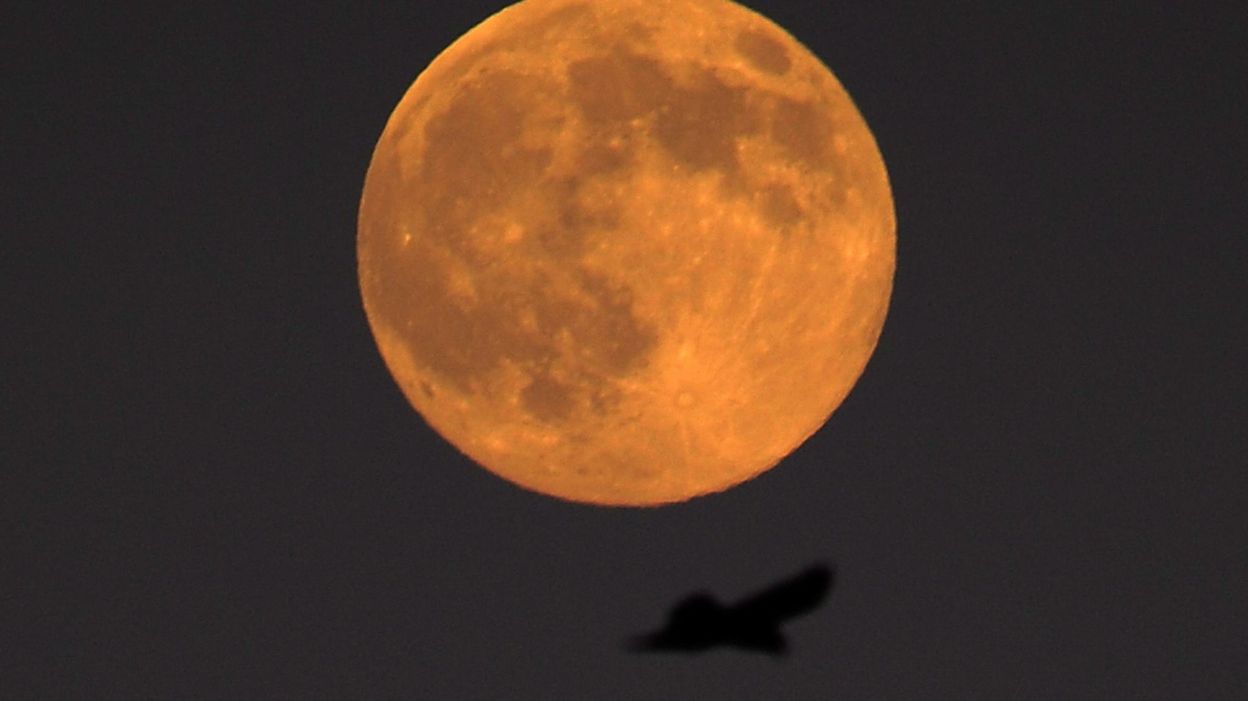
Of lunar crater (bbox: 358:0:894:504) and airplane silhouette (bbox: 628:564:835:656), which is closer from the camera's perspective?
lunar crater (bbox: 358:0:894:504)

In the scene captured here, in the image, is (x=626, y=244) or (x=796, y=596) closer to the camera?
(x=626, y=244)

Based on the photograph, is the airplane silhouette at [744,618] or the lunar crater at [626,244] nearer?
the lunar crater at [626,244]

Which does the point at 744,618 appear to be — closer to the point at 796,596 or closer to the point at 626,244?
the point at 796,596

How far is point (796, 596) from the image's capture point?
1354cm

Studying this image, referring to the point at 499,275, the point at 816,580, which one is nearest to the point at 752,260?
the point at 499,275

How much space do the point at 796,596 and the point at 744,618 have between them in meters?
0.50

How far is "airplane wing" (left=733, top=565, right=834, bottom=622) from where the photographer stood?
1348 centimetres

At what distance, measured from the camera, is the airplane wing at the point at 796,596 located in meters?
13.5

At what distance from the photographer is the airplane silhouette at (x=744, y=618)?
43.7 ft

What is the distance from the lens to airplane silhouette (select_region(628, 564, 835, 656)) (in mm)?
13305

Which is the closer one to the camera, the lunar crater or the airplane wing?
the lunar crater

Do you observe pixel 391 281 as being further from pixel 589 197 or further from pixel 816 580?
pixel 816 580

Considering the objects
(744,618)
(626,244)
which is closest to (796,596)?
(744,618)

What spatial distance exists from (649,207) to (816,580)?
3.97 metres
